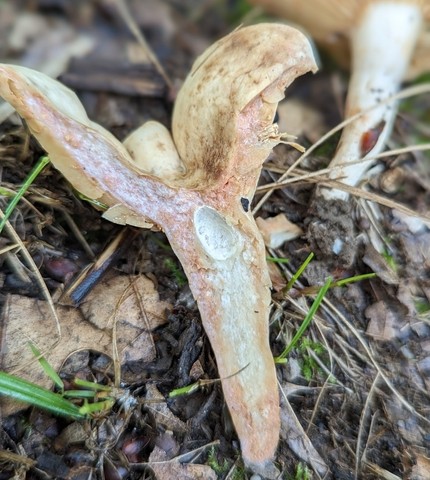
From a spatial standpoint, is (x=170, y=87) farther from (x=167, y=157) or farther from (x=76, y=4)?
(x=76, y=4)

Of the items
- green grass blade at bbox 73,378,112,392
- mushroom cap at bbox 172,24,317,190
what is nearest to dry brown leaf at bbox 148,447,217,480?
green grass blade at bbox 73,378,112,392

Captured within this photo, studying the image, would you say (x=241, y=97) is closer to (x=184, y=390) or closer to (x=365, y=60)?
(x=184, y=390)

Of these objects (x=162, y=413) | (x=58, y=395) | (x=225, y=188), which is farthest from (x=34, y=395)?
(x=225, y=188)

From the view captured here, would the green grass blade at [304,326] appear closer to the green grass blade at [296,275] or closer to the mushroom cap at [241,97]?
the green grass blade at [296,275]

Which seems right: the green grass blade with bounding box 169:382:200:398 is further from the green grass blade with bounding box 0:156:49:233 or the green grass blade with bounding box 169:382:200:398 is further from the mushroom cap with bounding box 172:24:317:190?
the green grass blade with bounding box 0:156:49:233

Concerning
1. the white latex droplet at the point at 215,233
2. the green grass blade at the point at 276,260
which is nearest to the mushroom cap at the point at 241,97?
the white latex droplet at the point at 215,233

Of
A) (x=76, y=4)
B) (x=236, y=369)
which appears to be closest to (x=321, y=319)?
(x=236, y=369)

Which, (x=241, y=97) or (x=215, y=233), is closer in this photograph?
(x=241, y=97)
